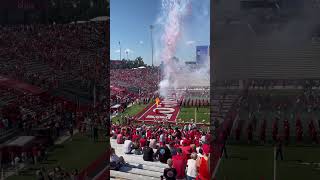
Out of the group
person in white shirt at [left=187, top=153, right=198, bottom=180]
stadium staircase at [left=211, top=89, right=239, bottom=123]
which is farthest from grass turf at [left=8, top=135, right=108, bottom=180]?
stadium staircase at [left=211, top=89, right=239, bottom=123]

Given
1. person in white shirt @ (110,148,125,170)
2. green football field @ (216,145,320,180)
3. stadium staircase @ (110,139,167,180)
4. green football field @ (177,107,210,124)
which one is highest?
person in white shirt @ (110,148,125,170)

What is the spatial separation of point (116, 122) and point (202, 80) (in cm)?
329

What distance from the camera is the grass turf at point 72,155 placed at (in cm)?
598

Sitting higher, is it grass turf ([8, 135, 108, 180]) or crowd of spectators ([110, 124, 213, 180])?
crowd of spectators ([110, 124, 213, 180])

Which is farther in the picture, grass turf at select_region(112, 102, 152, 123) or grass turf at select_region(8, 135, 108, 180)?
grass turf at select_region(112, 102, 152, 123)

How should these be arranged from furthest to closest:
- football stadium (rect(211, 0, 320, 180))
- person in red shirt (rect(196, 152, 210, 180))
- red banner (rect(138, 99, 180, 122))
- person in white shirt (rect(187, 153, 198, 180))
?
red banner (rect(138, 99, 180, 122)) → football stadium (rect(211, 0, 320, 180)) → person in white shirt (rect(187, 153, 198, 180)) → person in red shirt (rect(196, 152, 210, 180))

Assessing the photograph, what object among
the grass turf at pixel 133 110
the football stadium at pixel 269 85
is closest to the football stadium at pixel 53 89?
the grass turf at pixel 133 110

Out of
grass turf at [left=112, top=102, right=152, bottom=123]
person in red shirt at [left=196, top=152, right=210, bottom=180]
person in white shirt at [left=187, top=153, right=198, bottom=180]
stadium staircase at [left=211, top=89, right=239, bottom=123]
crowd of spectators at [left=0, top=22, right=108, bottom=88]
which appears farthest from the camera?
grass turf at [left=112, top=102, right=152, bottom=123]

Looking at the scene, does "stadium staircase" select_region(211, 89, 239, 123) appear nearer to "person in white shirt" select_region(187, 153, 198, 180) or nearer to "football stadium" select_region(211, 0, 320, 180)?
"football stadium" select_region(211, 0, 320, 180)

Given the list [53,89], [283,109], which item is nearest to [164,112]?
[53,89]

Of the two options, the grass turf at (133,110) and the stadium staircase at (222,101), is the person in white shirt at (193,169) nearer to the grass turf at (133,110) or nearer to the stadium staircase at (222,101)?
the stadium staircase at (222,101)

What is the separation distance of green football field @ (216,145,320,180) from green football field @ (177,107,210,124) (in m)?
4.29

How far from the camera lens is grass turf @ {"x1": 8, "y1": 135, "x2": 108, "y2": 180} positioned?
19.6ft

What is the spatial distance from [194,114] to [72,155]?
23.5 ft
